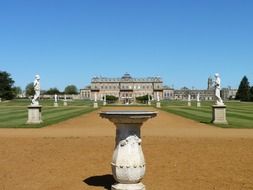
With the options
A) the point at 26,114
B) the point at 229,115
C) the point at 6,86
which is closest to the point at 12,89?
the point at 6,86

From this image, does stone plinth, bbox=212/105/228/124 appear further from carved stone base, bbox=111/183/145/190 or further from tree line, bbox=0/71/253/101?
tree line, bbox=0/71/253/101

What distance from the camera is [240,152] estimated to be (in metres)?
13.1

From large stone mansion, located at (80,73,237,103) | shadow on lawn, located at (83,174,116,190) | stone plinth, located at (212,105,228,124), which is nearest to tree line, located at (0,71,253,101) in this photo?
large stone mansion, located at (80,73,237,103)

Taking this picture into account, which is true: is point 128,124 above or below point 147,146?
above

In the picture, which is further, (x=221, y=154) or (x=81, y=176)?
(x=221, y=154)

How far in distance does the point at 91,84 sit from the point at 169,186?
173178mm

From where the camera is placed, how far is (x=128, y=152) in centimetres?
732

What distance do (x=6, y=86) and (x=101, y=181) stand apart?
111 metres

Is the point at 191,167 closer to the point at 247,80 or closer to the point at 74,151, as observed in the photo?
the point at 74,151

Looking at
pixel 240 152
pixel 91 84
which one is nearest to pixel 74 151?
pixel 240 152

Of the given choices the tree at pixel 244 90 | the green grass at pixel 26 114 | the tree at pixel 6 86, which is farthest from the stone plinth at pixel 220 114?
the tree at pixel 244 90

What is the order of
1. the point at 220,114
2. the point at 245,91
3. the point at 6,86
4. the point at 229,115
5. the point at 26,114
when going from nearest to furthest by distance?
the point at 220,114 < the point at 229,115 < the point at 26,114 < the point at 6,86 < the point at 245,91

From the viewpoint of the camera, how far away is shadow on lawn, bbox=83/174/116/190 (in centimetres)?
828

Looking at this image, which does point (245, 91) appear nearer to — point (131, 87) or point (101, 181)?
point (131, 87)
